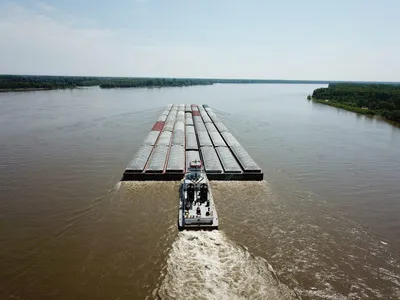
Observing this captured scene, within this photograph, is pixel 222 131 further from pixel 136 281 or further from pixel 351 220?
pixel 136 281

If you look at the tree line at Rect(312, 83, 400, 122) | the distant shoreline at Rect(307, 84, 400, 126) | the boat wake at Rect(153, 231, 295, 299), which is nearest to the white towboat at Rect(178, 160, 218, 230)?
the boat wake at Rect(153, 231, 295, 299)

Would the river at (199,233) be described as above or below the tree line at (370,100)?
below

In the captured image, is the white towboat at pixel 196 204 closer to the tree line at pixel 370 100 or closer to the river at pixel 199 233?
the river at pixel 199 233

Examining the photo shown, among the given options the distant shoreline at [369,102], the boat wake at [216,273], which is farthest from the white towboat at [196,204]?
the distant shoreline at [369,102]

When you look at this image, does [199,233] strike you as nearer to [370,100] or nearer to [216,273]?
[216,273]

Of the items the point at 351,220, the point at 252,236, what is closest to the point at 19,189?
the point at 252,236

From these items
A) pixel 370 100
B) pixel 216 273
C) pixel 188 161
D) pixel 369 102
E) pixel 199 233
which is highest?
pixel 370 100

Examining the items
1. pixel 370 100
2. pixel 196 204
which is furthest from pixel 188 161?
pixel 370 100

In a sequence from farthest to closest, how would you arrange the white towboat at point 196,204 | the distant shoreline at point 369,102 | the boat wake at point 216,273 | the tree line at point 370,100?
the tree line at point 370,100 → the distant shoreline at point 369,102 → the white towboat at point 196,204 → the boat wake at point 216,273
